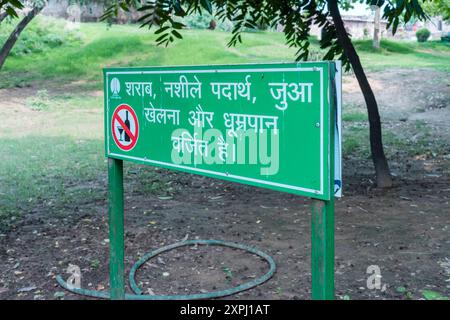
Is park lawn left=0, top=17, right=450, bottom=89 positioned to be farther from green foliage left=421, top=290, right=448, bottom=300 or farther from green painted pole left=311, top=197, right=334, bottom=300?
green painted pole left=311, top=197, right=334, bottom=300

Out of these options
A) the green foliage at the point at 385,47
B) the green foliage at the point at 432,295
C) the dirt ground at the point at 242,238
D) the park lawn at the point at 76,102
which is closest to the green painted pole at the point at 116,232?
the dirt ground at the point at 242,238

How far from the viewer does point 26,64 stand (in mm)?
19484

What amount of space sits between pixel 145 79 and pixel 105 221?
2.74m

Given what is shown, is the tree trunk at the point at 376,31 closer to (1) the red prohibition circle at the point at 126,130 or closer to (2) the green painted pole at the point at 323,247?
(1) the red prohibition circle at the point at 126,130

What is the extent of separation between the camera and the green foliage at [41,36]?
21.0 m

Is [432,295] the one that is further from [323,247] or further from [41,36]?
[41,36]

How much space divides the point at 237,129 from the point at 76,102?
1289cm

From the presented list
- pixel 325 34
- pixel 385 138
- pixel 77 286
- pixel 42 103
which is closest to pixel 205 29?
pixel 42 103

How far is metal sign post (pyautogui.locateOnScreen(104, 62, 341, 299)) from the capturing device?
6.64 ft

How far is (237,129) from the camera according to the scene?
7.58 feet

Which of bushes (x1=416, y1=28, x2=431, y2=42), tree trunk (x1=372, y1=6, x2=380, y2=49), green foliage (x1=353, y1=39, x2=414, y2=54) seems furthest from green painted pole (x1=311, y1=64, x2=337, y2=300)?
bushes (x1=416, y1=28, x2=431, y2=42)

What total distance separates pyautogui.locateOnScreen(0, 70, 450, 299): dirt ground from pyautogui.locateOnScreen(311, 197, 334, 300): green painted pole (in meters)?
1.54

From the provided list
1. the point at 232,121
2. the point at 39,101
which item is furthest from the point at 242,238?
the point at 39,101
